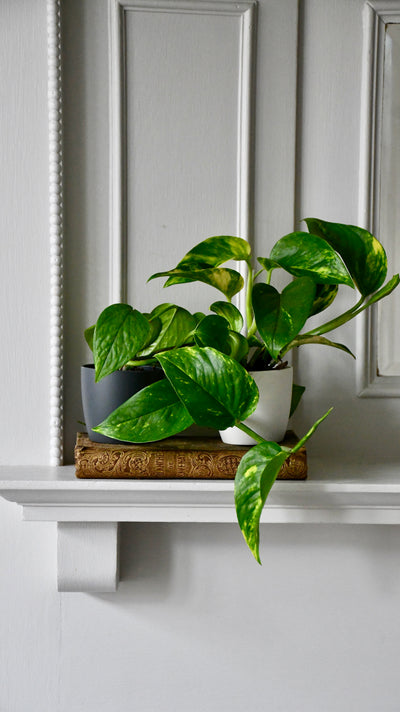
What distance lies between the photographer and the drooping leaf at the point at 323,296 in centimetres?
68

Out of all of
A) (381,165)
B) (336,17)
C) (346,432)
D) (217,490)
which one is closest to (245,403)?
(217,490)

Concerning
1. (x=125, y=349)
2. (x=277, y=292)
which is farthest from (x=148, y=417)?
(x=277, y=292)

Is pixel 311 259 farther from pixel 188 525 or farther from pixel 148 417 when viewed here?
pixel 188 525

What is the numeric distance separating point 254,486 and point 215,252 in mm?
230

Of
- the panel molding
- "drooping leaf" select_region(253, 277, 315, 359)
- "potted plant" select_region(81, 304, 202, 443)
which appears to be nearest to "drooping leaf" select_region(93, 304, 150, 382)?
"potted plant" select_region(81, 304, 202, 443)

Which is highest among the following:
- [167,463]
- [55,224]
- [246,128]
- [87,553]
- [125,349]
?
[246,128]

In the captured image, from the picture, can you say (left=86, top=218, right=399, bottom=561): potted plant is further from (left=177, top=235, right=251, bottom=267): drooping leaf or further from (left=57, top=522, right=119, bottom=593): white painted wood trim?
(left=57, top=522, right=119, bottom=593): white painted wood trim

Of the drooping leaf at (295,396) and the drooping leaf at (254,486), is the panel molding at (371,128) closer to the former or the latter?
the drooping leaf at (295,396)

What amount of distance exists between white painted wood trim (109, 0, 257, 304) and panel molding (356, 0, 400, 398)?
0.13 metres

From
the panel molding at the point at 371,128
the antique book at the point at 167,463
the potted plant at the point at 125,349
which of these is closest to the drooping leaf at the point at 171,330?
the potted plant at the point at 125,349

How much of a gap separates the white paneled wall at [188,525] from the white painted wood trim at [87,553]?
0.05m

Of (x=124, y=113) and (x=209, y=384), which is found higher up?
(x=124, y=113)

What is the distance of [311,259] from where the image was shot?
605 millimetres

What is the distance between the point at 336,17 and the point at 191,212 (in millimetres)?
271
